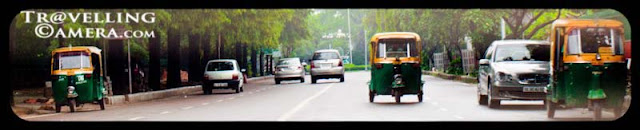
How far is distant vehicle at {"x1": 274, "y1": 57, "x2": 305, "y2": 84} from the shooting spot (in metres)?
18.0

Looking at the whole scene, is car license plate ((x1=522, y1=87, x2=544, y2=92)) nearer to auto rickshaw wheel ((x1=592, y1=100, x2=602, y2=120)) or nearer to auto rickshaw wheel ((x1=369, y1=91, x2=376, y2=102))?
auto rickshaw wheel ((x1=592, y1=100, x2=602, y2=120))

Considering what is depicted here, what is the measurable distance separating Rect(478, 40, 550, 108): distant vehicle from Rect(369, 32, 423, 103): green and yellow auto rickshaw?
132 cm

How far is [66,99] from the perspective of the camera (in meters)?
14.5

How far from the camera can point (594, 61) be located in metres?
12.1

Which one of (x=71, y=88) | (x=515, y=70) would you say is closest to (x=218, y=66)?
(x=71, y=88)

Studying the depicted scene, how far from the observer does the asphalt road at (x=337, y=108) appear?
43.1 ft

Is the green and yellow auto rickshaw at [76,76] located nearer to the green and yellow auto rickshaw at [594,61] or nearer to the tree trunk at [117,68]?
the tree trunk at [117,68]

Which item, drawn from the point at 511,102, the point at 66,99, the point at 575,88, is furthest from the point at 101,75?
the point at 575,88

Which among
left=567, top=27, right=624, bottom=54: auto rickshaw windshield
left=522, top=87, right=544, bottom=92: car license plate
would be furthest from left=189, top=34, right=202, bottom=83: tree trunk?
left=567, top=27, right=624, bottom=54: auto rickshaw windshield

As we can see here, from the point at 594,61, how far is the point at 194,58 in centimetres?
999

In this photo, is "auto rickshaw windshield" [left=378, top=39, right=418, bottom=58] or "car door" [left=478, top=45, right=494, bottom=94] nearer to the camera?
"car door" [left=478, top=45, right=494, bottom=94]

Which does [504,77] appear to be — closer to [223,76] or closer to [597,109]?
[597,109]

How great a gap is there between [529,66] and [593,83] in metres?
2.16
